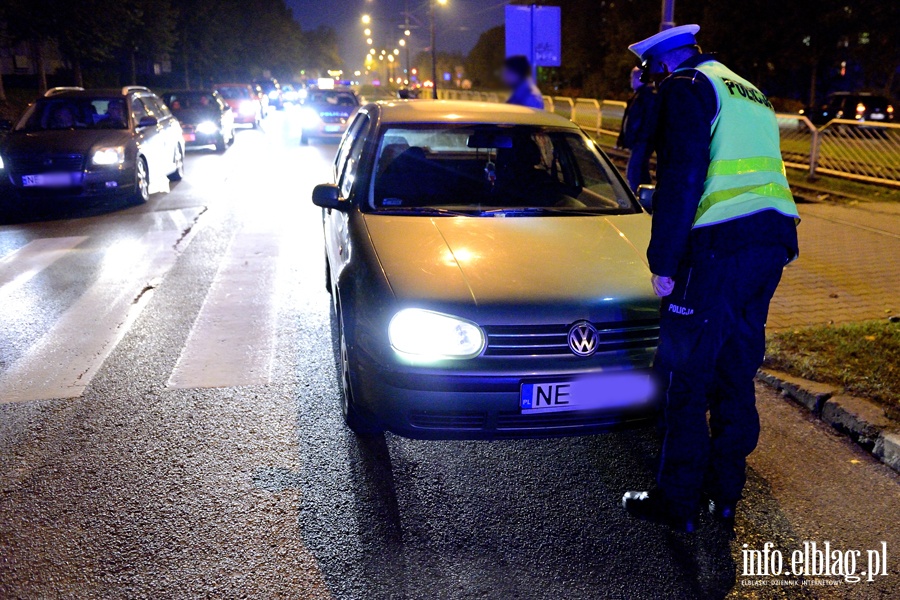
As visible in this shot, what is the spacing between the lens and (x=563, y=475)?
3.71 metres

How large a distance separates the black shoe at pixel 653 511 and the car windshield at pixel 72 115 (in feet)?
35.3

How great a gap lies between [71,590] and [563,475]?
2170mm

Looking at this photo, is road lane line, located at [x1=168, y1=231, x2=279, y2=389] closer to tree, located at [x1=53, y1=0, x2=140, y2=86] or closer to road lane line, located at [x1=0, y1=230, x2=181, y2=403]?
road lane line, located at [x1=0, y1=230, x2=181, y2=403]

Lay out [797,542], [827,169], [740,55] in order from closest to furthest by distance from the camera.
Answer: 1. [797,542]
2. [827,169]
3. [740,55]

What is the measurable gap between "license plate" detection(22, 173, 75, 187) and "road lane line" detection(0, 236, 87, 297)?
172 cm

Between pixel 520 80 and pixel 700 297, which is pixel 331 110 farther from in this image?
pixel 700 297

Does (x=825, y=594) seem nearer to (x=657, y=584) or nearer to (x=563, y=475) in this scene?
(x=657, y=584)

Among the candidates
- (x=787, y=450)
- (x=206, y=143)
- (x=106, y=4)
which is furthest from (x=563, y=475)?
(x=106, y=4)

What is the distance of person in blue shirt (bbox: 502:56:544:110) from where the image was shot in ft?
32.7

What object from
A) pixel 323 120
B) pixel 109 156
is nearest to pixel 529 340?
pixel 109 156

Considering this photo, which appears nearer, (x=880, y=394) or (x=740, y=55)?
(x=880, y=394)

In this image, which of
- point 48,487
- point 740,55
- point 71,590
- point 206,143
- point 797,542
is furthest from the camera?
point 740,55

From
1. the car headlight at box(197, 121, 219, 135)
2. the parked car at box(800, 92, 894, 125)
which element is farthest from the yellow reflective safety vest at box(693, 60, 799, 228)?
the parked car at box(800, 92, 894, 125)

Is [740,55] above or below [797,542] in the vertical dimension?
above
